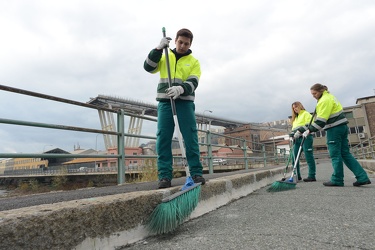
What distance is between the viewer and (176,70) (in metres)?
2.68

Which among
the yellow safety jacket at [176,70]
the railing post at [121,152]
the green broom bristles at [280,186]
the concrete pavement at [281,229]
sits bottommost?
the concrete pavement at [281,229]

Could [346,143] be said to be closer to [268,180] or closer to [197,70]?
[268,180]

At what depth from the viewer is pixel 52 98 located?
110 inches

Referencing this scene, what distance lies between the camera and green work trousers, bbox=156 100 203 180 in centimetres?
258

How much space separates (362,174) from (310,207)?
6.77 feet

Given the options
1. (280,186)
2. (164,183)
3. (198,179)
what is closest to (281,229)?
(198,179)

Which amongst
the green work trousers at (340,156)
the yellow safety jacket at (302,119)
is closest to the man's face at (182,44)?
the green work trousers at (340,156)

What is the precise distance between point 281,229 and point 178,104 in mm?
1495

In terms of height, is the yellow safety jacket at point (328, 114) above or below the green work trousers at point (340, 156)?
above

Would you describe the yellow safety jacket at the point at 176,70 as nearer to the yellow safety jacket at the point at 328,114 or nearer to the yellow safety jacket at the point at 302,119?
the yellow safety jacket at the point at 328,114

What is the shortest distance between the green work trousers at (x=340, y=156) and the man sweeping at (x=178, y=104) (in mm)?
2528

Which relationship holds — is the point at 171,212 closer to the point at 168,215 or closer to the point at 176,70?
the point at 168,215

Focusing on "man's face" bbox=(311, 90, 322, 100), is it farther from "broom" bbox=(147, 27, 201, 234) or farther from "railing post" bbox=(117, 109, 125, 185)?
"broom" bbox=(147, 27, 201, 234)

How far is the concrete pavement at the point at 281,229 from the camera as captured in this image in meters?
1.40
